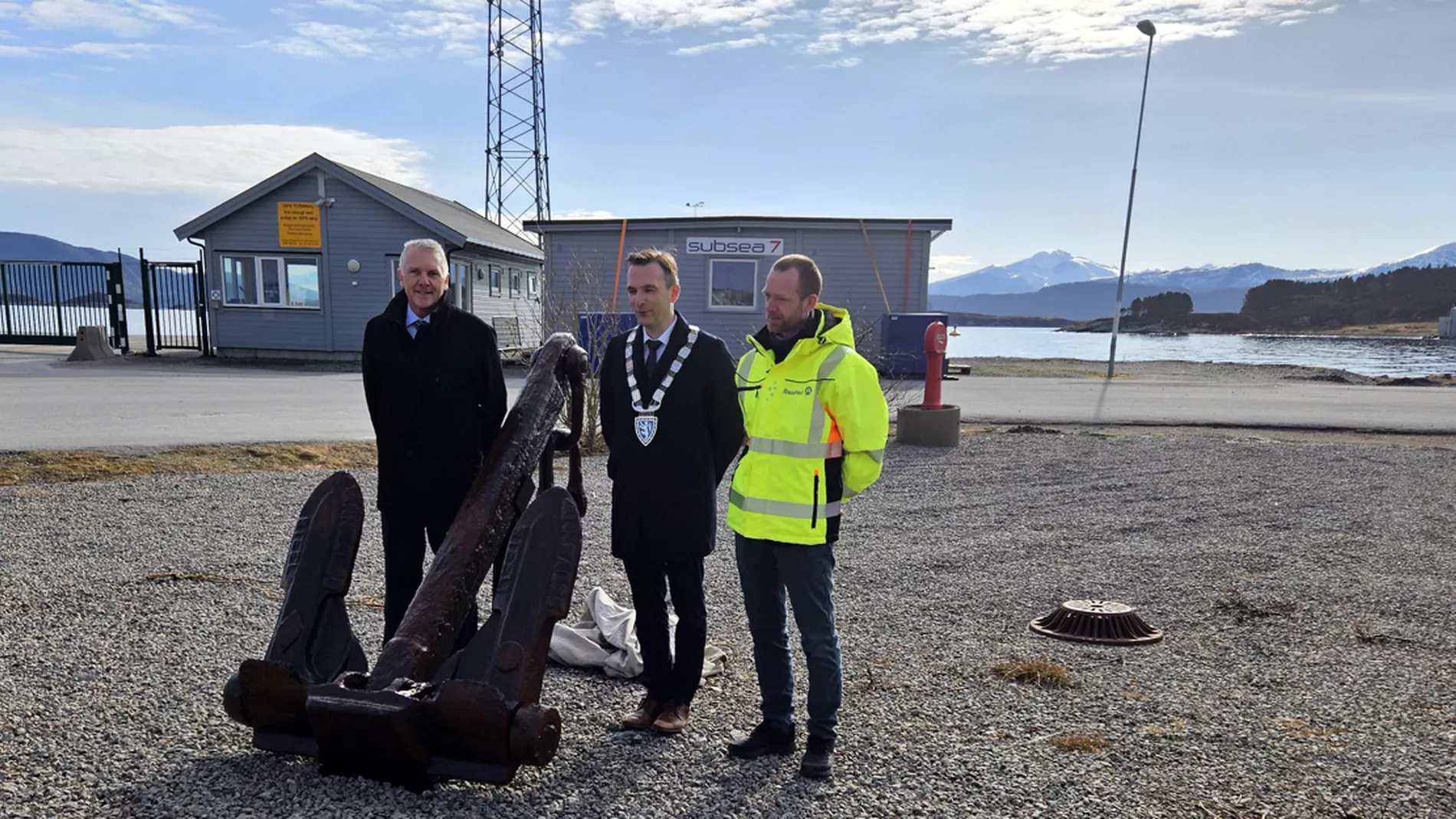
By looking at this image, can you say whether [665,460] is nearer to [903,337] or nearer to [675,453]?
[675,453]

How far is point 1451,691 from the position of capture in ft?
12.7

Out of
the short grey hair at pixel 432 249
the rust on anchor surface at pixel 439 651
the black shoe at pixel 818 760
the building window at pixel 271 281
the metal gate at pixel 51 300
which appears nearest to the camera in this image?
the rust on anchor surface at pixel 439 651

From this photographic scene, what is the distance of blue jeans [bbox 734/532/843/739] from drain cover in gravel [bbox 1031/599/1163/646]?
1939 mm

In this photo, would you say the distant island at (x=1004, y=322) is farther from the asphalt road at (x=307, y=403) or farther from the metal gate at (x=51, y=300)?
the metal gate at (x=51, y=300)

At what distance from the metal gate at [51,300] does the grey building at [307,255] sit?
339 centimetres

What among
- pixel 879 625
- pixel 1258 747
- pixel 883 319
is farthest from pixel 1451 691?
pixel 883 319

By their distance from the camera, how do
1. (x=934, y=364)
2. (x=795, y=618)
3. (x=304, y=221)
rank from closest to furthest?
(x=795, y=618)
(x=934, y=364)
(x=304, y=221)

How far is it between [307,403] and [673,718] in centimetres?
1201

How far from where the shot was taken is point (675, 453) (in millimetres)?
3385

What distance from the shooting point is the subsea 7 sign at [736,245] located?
843 inches

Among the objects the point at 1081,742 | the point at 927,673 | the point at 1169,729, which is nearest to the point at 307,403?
the point at 927,673

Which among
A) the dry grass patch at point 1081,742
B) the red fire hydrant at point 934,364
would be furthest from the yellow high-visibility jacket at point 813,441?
the red fire hydrant at point 934,364

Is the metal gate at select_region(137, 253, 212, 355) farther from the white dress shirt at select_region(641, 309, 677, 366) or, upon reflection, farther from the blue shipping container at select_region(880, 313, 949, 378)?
the white dress shirt at select_region(641, 309, 677, 366)

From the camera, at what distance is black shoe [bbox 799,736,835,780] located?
3090 mm
